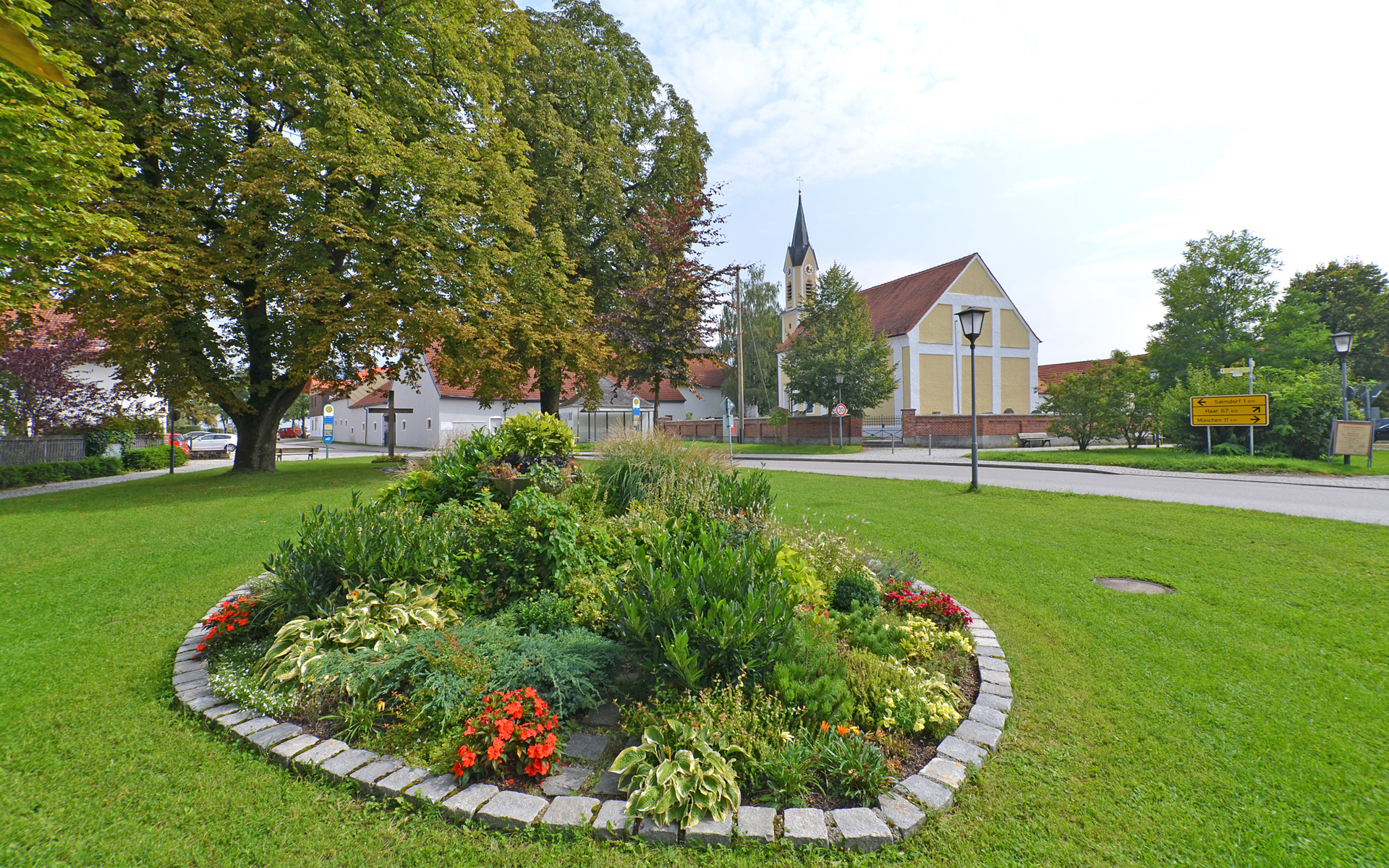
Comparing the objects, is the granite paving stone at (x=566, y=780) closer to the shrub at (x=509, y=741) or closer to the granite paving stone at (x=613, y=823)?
the shrub at (x=509, y=741)

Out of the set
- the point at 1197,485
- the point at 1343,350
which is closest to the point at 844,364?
the point at 1343,350

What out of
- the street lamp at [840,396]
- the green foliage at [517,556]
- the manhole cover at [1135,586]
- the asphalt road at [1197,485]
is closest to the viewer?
the green foliage at [517,556]

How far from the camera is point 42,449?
21.1 meters

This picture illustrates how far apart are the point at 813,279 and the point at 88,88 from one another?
49.4 m

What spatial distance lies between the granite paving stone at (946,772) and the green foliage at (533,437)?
534cm

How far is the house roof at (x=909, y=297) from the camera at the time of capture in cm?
4344

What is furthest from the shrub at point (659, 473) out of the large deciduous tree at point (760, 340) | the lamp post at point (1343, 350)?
the large deciduous tree at point (760, 340)

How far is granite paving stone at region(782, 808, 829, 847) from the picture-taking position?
2586 mm

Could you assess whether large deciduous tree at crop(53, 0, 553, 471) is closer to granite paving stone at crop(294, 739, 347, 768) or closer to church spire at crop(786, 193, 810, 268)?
granite paving stone at crop(294, 739, 347, 768)

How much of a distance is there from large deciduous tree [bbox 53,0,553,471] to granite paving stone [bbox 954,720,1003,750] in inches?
545

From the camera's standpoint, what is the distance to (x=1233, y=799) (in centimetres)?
278

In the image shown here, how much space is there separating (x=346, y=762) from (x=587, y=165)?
20604mm

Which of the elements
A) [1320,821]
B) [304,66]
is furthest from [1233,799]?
[304,66]

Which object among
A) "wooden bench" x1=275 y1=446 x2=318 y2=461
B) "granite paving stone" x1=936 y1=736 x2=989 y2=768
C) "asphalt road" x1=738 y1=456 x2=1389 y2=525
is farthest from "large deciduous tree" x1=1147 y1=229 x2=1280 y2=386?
"wooden bench" x1=275 y1=446 x2=318 y2=461
